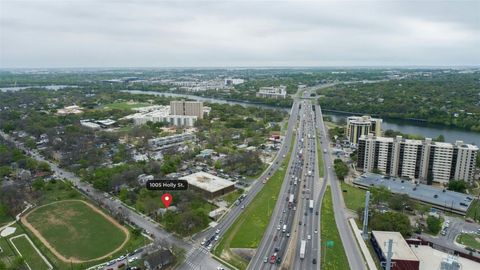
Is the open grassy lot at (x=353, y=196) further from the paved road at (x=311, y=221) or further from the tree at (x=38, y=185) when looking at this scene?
the tree at (x=38, y=185)

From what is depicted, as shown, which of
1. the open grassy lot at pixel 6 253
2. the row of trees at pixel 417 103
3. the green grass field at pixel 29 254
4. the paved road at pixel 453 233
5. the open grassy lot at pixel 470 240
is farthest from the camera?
the row of trees at pixel 417 103

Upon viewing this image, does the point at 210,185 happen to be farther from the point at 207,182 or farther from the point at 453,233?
the point at 453,233

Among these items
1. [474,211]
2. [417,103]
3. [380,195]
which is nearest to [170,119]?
[380,195]

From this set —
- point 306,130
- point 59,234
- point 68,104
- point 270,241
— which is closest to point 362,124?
point 306,130

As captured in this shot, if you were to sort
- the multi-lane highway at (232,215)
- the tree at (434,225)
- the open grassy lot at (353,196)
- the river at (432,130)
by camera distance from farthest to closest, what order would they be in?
the river at (432,130) < the open grassy lot at (353,196) < the tree at (434,225) < the multi-lane highway at (232,215)

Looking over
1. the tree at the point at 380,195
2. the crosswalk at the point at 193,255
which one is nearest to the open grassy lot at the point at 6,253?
the crosswalk at the point at 193,255

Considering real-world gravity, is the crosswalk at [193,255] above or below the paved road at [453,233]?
below

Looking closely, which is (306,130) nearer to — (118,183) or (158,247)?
(118,183)

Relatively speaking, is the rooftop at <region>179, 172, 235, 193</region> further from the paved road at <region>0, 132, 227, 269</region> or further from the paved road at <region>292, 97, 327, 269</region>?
the paved road at <region>292, 97, 327, 269</region>
